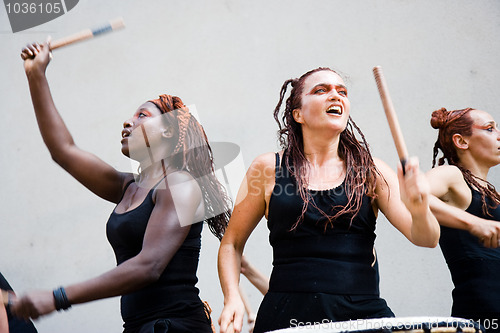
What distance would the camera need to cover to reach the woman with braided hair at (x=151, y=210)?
1575 mm

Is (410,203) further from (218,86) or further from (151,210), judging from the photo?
(218,86)

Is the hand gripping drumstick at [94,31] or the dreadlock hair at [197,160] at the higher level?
the hand gripping drumstick at [94,31]

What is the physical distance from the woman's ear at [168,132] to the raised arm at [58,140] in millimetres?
206

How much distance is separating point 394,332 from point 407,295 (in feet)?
5.58

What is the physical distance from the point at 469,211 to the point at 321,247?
677 millimetres

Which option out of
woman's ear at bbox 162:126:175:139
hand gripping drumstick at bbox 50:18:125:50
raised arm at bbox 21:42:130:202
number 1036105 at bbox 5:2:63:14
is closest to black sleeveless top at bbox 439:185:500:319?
woman's ear at bbox 162:126:175:139

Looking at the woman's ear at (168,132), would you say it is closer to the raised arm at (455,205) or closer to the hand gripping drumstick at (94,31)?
the hand gripping drumstick at (94,31)

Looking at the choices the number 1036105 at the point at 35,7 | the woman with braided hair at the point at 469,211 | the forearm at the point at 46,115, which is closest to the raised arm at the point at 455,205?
the woman with braided hair at the point at 469,211

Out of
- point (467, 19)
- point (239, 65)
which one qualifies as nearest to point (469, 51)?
point (467, 19)

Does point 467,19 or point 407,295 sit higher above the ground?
point 467,19

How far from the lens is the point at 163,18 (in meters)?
3.14

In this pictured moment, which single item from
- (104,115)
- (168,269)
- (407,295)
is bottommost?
(407,295)

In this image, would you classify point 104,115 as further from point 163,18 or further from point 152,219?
point 152,219

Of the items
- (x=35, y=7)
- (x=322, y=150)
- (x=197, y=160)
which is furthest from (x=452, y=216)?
(x=35, y=7)
